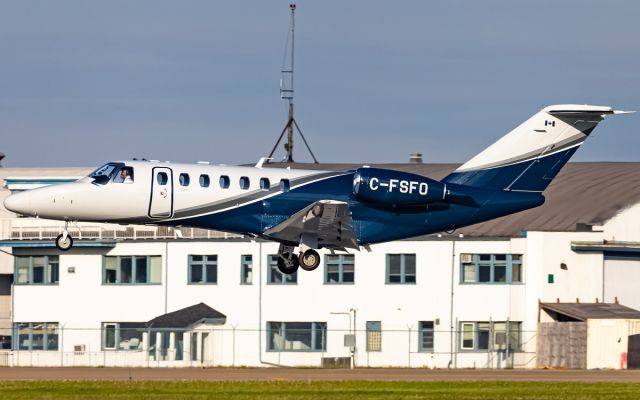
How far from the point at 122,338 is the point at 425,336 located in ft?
46.5

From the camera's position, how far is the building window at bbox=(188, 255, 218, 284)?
237ft

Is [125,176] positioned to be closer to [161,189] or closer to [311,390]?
[161,189]

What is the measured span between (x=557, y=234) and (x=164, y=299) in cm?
1889

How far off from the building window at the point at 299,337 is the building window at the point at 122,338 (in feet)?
19.6

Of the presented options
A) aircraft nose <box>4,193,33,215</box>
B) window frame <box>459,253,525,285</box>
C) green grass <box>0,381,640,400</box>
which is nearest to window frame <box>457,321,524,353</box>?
window frame <box>459,253,525,285</box>

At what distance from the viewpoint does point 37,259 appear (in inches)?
2953

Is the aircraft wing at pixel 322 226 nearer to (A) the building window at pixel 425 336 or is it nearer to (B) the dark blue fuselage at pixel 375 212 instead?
(B) the dark blue fuselage at pixel 375 212

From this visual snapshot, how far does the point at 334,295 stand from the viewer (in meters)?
71.1

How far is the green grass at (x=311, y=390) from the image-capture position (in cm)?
4347

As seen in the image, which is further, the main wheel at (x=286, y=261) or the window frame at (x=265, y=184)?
the main wheel at (x=286, y=261)

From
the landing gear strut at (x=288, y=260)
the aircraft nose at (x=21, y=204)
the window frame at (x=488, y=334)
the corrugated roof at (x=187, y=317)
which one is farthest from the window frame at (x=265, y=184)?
the window frame at (x=488, y=334)

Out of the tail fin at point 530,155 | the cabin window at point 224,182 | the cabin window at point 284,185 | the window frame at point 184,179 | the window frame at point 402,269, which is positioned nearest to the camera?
the window frame at point 184,179

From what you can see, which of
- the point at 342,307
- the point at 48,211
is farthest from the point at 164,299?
the point at 48,211

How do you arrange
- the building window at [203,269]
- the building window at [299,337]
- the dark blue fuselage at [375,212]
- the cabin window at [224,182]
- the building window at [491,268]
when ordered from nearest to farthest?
the cabin window at [224,182] < the dark blue fuselage at [375,212] < the building window at [299,337] < the building window at [491,268] < the building window at [203,269]
